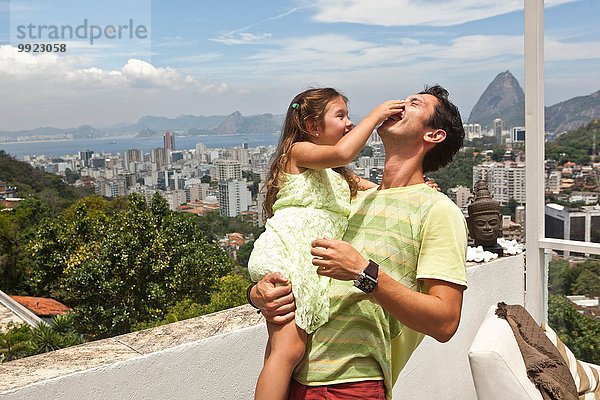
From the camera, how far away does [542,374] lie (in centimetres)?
223

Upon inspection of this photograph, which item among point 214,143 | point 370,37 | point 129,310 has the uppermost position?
point 370,37

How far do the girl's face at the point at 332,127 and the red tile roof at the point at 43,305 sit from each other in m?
4.54

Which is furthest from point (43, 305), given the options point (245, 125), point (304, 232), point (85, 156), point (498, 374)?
point (304, 232)

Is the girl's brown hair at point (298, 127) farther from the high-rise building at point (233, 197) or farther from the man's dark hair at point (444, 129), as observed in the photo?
the high-rise building at point (233, 197)

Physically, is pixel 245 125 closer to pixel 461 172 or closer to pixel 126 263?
pixel 126 263

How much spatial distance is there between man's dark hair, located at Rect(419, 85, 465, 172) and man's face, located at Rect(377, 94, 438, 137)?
13 mm

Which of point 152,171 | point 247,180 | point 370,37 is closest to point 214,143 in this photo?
point 152,171

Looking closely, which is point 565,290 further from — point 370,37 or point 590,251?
point 370,37

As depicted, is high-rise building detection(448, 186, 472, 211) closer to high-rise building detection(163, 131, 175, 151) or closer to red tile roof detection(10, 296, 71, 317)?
red tile roof detection(10, 296, 71, 317)

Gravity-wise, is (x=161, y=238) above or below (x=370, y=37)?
below

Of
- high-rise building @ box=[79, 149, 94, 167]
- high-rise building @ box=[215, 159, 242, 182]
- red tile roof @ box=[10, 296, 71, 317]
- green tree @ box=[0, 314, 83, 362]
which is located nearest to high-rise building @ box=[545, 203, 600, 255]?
green tree @ box=[0, 314, 83, 362]

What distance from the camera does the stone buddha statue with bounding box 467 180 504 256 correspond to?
10.9 feet

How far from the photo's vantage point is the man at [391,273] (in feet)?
3.68

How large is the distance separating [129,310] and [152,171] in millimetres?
1362
